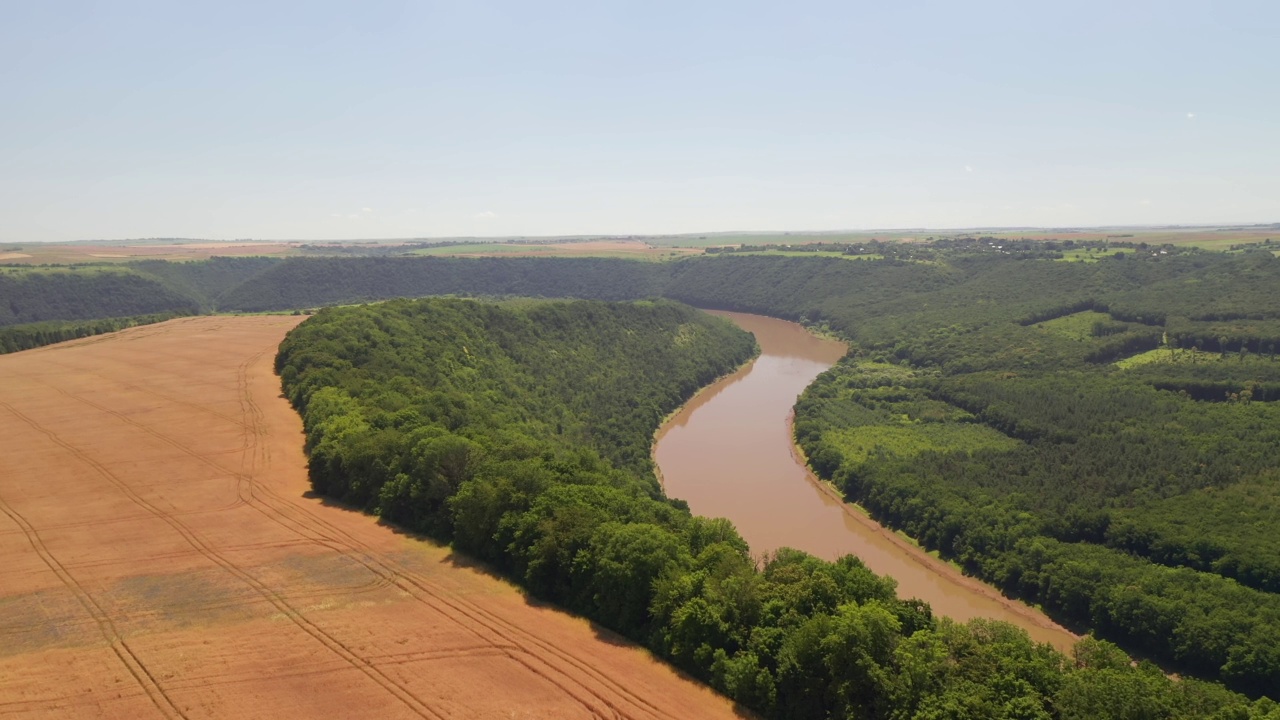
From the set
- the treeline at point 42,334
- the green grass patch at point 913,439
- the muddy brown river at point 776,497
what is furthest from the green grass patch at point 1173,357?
the treeline at point 42,334


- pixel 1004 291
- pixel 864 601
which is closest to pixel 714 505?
pixel 864 601

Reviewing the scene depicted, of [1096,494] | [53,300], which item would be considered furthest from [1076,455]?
[53,300]

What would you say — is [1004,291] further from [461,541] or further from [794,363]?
[461,541]

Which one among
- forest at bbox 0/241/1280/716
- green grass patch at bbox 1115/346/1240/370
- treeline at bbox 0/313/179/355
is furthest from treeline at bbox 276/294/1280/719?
green grass patch at bbox 1115/346/1240/370

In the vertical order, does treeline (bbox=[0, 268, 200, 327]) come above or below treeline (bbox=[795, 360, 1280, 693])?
above

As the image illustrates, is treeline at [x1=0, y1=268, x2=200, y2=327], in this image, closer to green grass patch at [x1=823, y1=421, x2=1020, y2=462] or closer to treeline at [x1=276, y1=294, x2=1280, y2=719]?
treeline at [x1=276, y1=294, x2=1280, y2=719]

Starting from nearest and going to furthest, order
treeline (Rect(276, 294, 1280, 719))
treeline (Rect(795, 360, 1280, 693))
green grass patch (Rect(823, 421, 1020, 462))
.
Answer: treeline (Rect(276, 294, 1280, 719)), treeline (Rect(795, 360, 1280, 693)), green grass patch (Rect(823, 421, 1020, 462))
